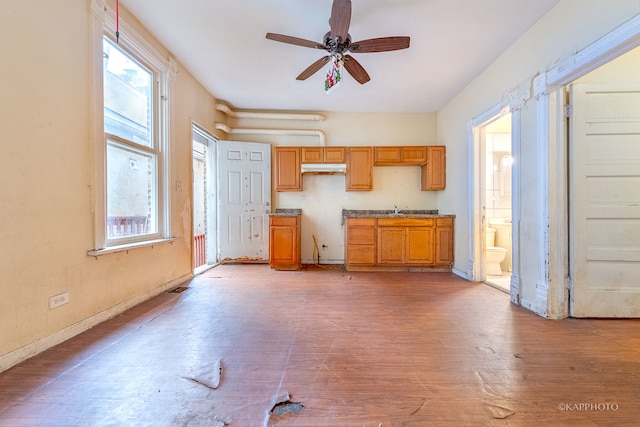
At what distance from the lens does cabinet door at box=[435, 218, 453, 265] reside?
13.5ft

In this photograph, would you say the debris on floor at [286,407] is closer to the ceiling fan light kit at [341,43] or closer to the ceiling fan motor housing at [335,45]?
the ceiling fan light kit at [341,43]

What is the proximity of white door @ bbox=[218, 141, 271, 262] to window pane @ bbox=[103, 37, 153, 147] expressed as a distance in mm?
1635

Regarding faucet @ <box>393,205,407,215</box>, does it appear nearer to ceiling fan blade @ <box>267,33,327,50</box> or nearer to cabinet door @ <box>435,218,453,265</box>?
cabinet door @ <box>435,218,453,265</box>

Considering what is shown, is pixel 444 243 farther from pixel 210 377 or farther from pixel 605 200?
pixel 210 377

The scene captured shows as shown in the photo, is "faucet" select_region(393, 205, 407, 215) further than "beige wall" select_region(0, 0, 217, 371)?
Yes

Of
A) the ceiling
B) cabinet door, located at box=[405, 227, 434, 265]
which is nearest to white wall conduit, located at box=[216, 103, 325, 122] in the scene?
the ceiling

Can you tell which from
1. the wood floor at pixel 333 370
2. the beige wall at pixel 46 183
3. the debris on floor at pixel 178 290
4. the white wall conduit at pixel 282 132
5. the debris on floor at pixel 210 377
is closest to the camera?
the wood floor at pixel 333 370

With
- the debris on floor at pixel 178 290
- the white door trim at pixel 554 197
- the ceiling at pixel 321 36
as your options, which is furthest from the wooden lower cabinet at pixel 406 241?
the debris on floor at pixel 178 290

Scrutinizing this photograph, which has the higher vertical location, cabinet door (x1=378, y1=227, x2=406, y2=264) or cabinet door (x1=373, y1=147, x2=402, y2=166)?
cabinet door (x1=373, y1=147, x2=402, y2=166)

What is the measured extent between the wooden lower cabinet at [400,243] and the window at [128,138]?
2.78 metres

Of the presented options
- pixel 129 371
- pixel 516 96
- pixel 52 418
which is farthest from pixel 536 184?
pixel 52 418

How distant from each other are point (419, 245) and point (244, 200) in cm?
317

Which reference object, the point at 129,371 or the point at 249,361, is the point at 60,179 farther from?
the point at 249,361

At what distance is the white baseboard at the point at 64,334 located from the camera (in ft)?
5.00
